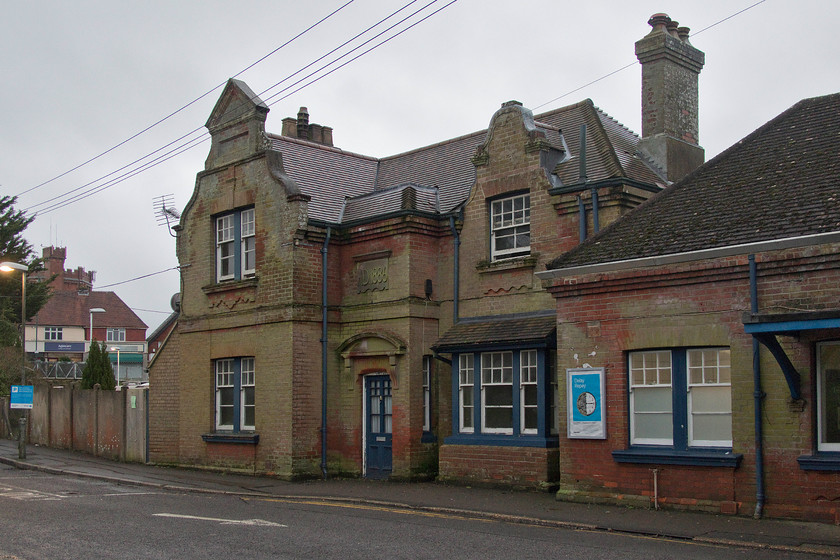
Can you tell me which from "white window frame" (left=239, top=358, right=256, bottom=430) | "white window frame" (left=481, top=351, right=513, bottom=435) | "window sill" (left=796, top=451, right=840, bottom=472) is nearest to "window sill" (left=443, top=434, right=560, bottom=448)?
"white window frame" (left=481, top=351, right=513, bottom=435)

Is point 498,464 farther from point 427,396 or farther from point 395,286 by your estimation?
point 395,286

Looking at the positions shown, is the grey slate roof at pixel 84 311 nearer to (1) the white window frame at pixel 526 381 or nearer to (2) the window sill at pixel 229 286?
(2) the window sill at pixel 229 286

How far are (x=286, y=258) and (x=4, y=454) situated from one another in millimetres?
11790

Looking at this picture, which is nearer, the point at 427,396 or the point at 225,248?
the point at 427,396

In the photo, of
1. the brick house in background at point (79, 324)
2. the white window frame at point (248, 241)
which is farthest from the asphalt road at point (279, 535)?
the brick house in background at point (79, 324)

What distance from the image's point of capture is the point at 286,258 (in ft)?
66.1

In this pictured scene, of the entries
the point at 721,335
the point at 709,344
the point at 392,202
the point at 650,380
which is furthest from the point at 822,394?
the point at 392,202

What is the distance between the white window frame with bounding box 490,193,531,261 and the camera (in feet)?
59.6

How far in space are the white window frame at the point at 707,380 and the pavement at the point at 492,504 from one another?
1140 millimetres

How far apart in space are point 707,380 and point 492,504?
3960mm

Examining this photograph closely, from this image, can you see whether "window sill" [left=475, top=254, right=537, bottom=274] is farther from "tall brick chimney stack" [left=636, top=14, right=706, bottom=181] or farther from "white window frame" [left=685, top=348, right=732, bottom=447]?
"white window frame" [left=685, top=348, right=732, bottom=447]

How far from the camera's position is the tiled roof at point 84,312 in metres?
76.9

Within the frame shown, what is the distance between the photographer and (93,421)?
26.8 metres

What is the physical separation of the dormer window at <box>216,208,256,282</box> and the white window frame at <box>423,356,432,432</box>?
4905mm
